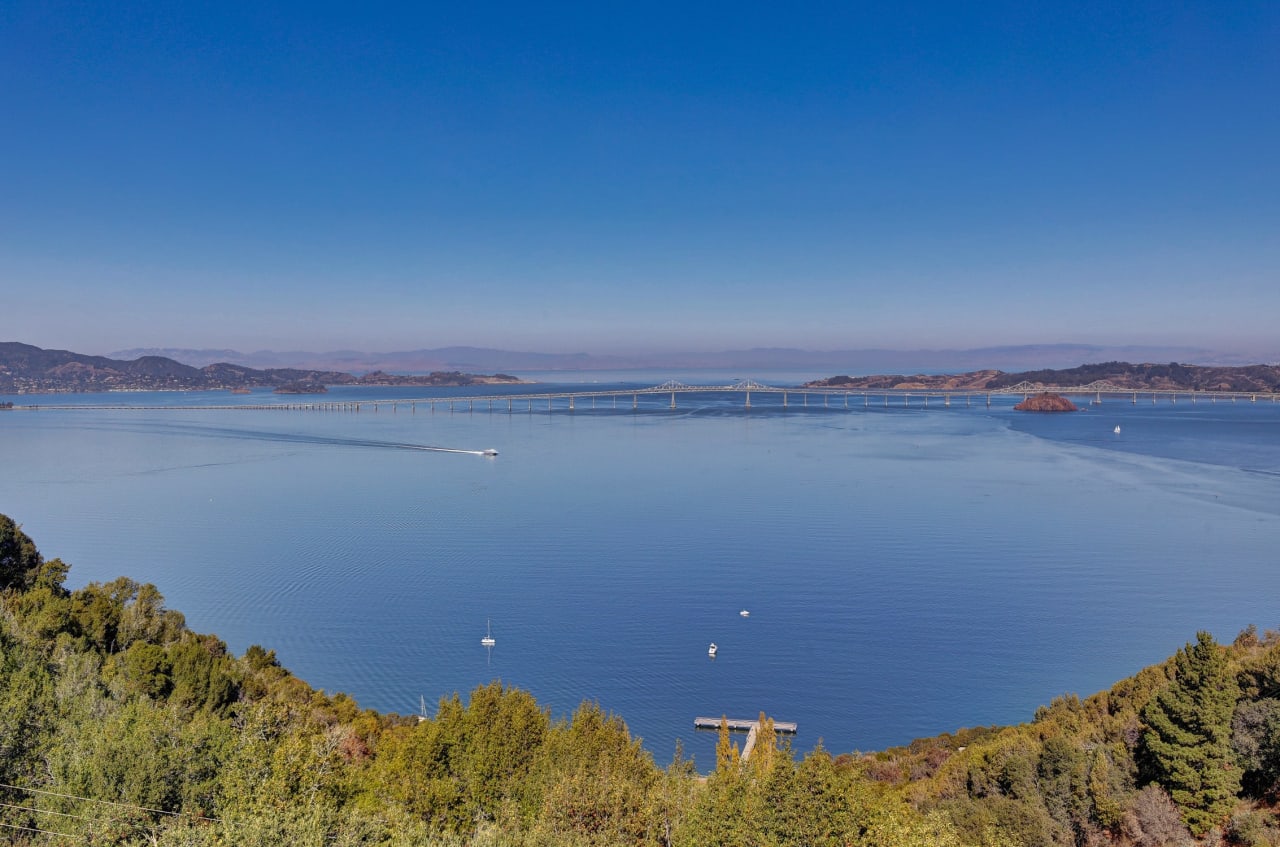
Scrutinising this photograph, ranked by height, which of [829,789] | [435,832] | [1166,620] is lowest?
[1166,620]

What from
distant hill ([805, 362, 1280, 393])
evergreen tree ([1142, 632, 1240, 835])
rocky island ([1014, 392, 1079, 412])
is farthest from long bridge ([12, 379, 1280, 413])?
evergreen tree ([1142, 632, 1240, 835])

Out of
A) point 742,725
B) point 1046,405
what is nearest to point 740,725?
point 742,725

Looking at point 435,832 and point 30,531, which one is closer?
point 435,832

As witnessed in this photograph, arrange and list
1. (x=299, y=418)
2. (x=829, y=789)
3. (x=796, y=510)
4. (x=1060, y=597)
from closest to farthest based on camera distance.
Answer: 1. (x=829, y=789)
2. (x=1060, y=597)
3. (x=796, y=510)
4. (x=299, y=418)

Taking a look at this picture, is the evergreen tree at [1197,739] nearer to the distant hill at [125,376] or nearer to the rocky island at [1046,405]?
the rocky island at [1046,405]

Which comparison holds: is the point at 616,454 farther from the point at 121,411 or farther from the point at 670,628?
the point at 121,411

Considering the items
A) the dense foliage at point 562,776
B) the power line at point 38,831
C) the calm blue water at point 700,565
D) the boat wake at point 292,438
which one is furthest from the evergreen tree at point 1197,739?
the boat wake at point 292,438

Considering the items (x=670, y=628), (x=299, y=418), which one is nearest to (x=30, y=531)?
(x=670, y=628)

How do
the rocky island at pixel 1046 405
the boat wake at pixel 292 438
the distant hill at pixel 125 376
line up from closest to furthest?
the boat wake at pixel 292 438, the rocky island at pixel 1046 405, the distant hill at pixel 125 376
